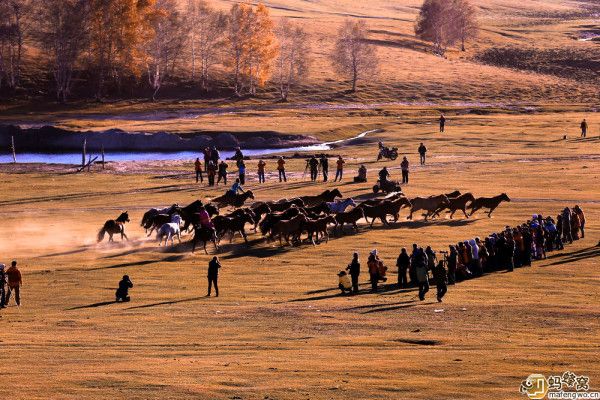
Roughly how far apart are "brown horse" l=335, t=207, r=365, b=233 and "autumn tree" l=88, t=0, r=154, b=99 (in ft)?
271

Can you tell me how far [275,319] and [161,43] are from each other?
102986 mm

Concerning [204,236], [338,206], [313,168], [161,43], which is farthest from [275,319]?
[161,43]

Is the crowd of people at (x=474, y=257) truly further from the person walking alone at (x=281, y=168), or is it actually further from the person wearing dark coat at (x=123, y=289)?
the person walking alone at (x=281, y=168)

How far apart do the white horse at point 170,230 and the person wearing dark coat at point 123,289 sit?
372 inches

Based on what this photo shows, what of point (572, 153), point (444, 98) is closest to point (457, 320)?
point (572, 153)

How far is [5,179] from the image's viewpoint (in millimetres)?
67250

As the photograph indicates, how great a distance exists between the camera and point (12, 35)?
418 feet

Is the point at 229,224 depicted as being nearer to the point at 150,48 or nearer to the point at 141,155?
the point at 141,155

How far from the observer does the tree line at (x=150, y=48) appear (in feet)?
409

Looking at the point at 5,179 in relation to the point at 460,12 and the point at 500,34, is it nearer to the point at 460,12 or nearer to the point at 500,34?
the point at 460,12

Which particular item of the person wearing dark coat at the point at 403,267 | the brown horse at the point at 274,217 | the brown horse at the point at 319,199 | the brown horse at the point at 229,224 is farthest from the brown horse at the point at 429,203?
the person wearing dark coat at the point at 403,267

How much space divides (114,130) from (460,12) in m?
97.9

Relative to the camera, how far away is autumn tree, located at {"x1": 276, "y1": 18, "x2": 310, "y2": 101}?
133750 millimetres

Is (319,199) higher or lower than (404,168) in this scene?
lower
